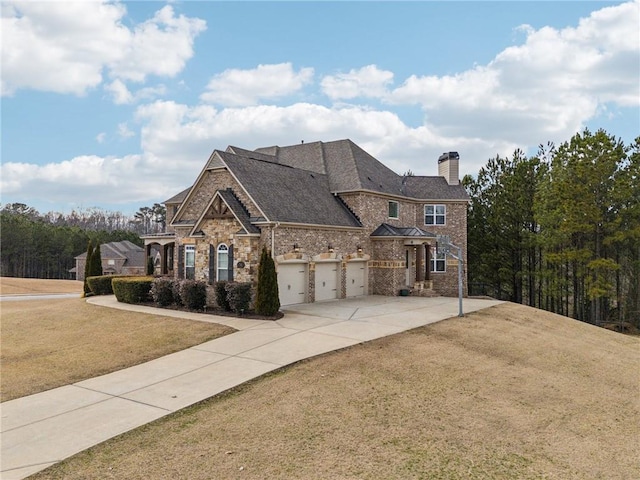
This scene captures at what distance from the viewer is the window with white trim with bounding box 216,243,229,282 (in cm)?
1917

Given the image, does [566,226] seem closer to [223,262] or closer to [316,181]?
[316,181]

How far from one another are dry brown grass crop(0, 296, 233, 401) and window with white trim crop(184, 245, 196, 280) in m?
→ 3.87

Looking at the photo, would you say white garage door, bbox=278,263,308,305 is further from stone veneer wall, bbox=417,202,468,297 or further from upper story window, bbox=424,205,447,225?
upper story window, bbox=424,205,447,225

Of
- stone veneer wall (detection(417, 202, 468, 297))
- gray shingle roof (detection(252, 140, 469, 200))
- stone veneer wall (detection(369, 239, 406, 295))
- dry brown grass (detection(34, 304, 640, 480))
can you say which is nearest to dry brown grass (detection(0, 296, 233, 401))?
dry brown grass (detection(34, 304, 640, 480))

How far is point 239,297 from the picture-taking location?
17203 mm

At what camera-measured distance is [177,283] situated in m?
19.2

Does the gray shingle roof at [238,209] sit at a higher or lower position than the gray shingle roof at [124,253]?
higher

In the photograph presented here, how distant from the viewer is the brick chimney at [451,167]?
98.1 ft

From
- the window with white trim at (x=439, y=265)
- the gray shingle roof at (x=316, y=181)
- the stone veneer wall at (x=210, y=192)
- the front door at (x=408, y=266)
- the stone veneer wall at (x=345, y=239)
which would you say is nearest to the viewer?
the stone veneer wall at (x=345, y=239)

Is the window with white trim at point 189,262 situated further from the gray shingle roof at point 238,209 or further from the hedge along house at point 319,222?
the gray shingle roof at point 238,209

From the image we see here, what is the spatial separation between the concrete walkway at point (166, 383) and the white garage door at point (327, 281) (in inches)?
154

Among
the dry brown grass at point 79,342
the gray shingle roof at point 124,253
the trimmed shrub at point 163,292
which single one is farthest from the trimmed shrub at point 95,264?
the gray shingle roof at point 124,253

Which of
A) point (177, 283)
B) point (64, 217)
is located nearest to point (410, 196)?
point (177, 283)

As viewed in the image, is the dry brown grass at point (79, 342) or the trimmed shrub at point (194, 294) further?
the trimmed shrub at point (194, 294)
